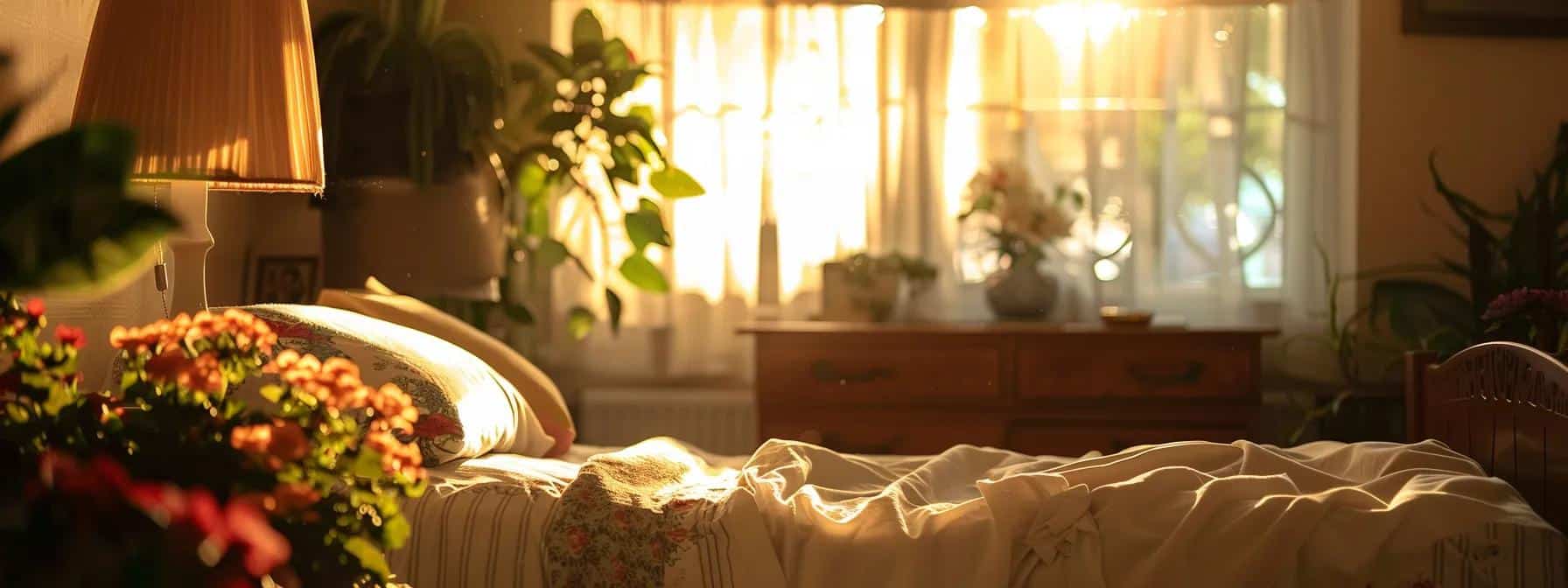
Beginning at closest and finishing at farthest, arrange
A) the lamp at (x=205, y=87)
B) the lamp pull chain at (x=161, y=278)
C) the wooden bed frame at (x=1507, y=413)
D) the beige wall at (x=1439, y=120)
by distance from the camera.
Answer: the lamp at (x=205, y=87) < the wooden bed frame at (x=1507, y=413) < the lamp pull chain at (x=161, y=278) < the beige wall at (x=1439, y=120)

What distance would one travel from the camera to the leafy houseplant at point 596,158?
3459 mm

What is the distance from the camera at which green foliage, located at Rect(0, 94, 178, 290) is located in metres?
0.64

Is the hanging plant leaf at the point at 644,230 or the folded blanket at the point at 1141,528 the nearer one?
the folded blanket at the point at 1141,528

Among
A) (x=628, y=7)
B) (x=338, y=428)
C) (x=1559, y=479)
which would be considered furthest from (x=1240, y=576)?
(x=628, y=7)

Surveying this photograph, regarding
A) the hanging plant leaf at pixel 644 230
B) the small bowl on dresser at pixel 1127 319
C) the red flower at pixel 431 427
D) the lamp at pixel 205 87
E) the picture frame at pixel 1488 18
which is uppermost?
the picture frame at pixel 1488 18

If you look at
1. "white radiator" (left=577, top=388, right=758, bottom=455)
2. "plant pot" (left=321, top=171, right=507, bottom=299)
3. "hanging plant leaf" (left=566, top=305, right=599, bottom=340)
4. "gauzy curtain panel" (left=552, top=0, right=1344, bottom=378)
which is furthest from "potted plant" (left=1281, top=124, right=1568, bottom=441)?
"plant pot" (left=321, top=171, right=507, bottom=299)

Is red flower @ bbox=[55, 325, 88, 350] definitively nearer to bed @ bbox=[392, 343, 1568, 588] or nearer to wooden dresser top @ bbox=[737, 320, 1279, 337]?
bed @ bbox=[392, 343, 1568, 588]

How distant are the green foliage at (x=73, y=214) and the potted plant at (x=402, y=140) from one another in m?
2.57

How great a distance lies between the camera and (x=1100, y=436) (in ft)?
10.9

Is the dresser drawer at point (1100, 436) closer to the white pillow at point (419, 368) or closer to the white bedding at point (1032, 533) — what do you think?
the white bedding at point (1032, 533)

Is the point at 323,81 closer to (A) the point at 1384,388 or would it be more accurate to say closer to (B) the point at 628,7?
(B) the point at 628,7

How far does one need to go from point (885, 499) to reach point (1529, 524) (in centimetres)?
75

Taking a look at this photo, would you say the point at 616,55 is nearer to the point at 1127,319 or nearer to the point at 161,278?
the point at 1127,319

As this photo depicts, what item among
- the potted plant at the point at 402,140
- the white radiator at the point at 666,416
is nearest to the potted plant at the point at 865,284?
the white radiator at the point at 666,416
